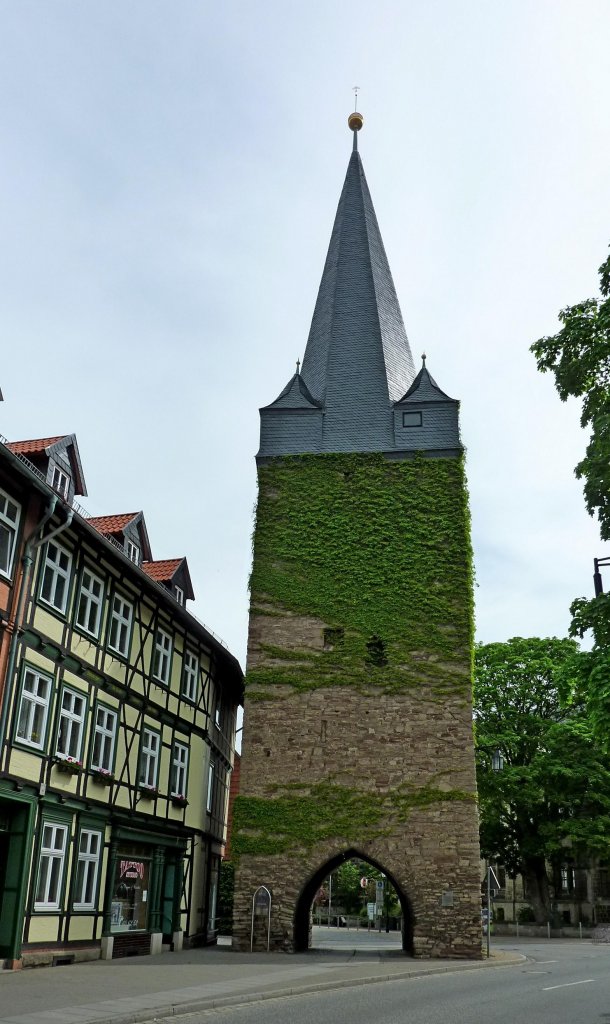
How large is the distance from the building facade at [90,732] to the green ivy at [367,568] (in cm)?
299

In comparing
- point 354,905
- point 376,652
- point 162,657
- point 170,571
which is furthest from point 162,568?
point 354,905

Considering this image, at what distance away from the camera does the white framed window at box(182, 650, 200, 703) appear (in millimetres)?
27516

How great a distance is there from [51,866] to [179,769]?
26.5ft

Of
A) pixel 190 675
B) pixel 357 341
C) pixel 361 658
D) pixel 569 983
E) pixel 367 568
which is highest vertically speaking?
pixel 357 341

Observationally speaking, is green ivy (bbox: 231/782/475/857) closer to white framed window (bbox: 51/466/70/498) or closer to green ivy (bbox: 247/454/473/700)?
green ivy (bbox: 247/454/473/700)

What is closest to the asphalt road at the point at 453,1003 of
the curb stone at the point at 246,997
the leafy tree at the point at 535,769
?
the curb stone at the point at 246,997

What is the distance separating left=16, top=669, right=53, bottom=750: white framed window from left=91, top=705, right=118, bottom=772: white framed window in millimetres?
2500

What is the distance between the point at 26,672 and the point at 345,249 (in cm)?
2362

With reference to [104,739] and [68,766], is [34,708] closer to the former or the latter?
[68,766]

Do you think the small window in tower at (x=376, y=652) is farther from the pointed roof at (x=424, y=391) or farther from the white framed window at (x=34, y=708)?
the white framed window at (x=34, y=708)

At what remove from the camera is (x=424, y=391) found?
31203mm

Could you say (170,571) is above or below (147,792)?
above

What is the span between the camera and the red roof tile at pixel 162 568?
1098 inches

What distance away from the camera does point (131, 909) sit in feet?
74.5
